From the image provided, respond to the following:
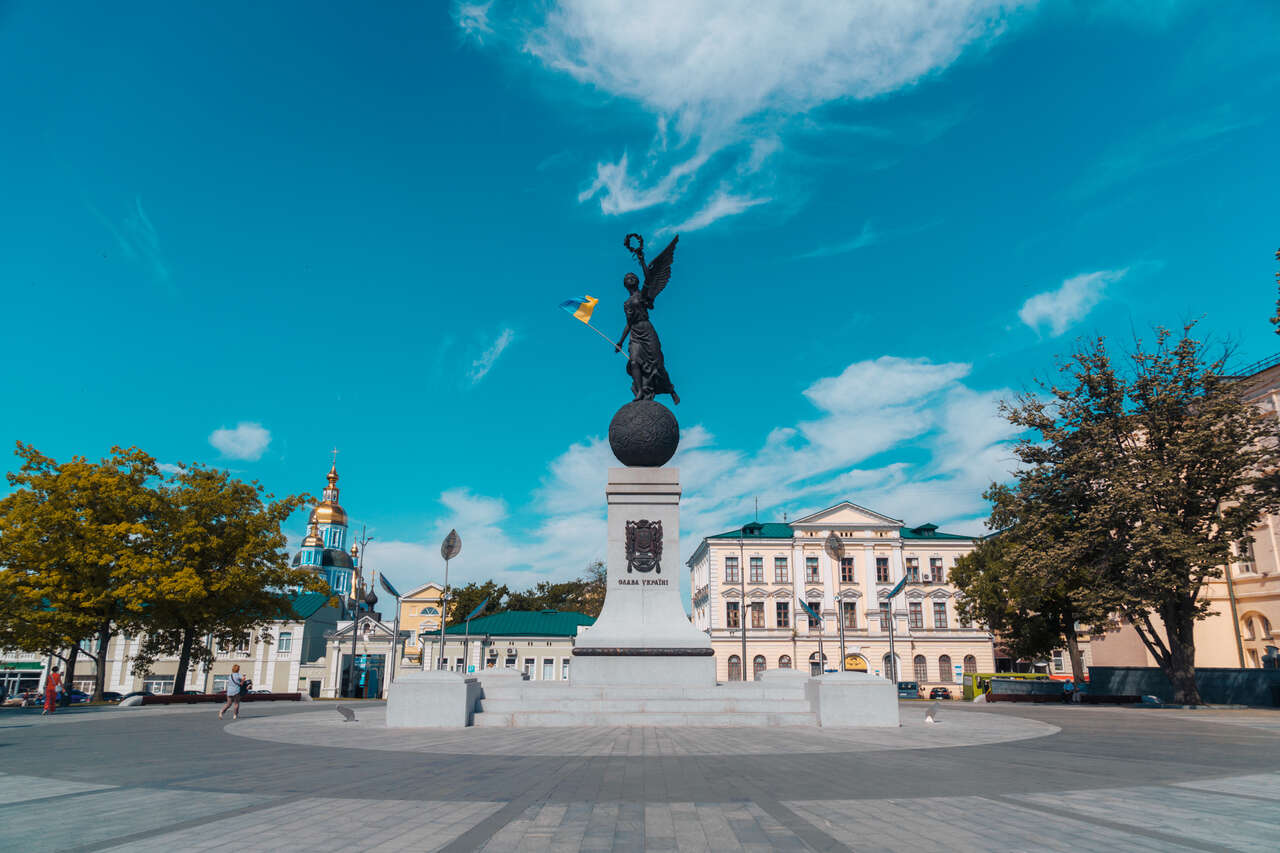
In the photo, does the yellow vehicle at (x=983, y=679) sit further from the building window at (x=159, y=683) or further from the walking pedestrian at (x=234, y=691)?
the building window at (x=159, y=683)

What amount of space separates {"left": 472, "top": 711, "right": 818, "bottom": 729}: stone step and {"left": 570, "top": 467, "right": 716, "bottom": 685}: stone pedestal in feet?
4.93

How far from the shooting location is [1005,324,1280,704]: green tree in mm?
25094

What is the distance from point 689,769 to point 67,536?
31.2m

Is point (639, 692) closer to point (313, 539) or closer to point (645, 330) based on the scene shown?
point (645, 330)

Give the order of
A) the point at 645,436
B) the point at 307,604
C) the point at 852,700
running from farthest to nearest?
the point at 307,604 → the point at 645,436 → the point at 852,700

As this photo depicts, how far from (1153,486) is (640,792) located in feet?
82.4

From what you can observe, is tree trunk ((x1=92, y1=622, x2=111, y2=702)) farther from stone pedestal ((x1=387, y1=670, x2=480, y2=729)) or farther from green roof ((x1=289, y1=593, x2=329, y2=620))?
green roof ((x1=289, y1=593, x2=329, y2=620))

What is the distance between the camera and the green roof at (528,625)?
2100 inches

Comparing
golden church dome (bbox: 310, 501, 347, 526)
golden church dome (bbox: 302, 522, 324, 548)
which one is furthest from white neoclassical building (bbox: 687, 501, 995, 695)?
golden church dome (bbox: 310, 501, 347, 526)

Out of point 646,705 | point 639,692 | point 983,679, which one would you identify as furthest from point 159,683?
point 983,679

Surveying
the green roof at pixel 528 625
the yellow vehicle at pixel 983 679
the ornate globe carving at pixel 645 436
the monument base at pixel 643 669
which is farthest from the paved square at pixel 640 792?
the green roof at pixel 528 625

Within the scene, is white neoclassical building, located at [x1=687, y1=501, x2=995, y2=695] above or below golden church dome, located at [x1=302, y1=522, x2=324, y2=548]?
below

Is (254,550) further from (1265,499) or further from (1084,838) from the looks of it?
(1265,499)

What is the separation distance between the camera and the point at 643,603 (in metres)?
18.8
